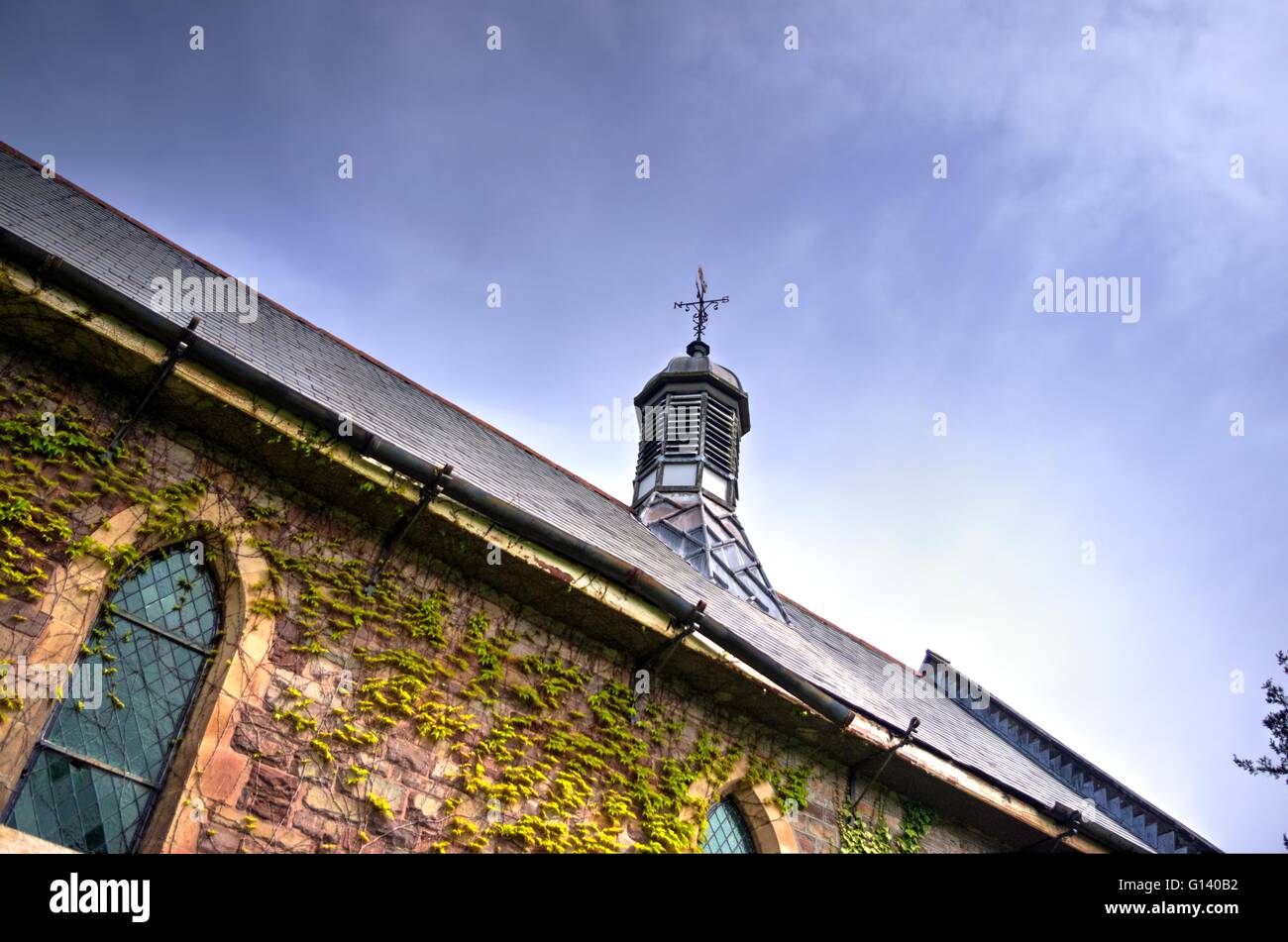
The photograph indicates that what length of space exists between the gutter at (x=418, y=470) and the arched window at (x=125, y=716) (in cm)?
128

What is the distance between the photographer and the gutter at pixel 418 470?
7062 mm

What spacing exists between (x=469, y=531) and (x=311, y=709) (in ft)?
5.44

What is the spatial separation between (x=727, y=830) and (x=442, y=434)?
4.63 meters

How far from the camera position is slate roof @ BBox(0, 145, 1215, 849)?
9.18 m

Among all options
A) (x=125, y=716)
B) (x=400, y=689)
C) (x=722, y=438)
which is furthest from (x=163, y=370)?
(x=722, y=438)

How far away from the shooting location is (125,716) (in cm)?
687

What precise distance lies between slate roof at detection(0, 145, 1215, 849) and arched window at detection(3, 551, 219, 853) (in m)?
1.78

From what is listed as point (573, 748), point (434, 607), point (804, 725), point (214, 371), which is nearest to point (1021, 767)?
point (804, 725)

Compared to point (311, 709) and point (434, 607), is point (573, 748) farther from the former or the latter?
point (311, 709)

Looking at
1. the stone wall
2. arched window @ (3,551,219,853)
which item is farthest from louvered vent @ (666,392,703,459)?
arched window @ (3,551,219,853)

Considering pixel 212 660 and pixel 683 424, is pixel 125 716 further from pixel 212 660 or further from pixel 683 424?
pixel 683 424

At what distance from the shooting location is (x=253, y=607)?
24.3ft

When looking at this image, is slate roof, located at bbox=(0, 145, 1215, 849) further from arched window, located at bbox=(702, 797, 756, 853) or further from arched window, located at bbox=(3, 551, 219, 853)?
arched window, located at bbox=(3, 551, 219, 853)
